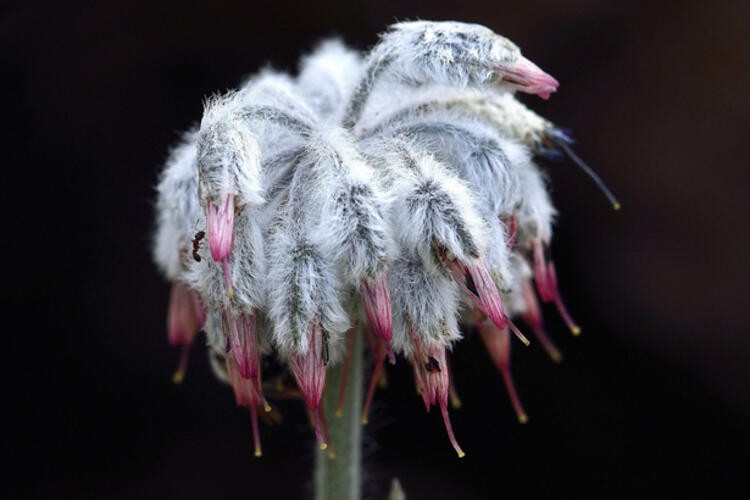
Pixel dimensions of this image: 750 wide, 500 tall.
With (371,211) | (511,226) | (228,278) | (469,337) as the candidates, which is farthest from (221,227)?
(469,337)

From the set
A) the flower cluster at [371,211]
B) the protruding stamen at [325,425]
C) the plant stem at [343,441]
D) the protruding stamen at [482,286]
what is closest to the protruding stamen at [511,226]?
the flower cluster at [371,211]

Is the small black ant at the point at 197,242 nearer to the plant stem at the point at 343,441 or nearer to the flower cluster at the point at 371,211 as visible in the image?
the flower cluster at the point at 371,211

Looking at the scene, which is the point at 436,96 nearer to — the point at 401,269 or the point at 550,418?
the point at 401,269

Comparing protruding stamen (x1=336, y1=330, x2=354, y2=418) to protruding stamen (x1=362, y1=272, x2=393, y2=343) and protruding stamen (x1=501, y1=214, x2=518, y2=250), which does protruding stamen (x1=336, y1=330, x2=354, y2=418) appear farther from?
protruding stamen (x1=501, y1=214, x2=518, y2=250)

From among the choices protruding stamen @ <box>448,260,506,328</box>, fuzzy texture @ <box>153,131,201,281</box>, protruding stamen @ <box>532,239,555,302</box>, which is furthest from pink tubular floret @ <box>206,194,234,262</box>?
protruding stamen @ <box>532,239,555,302</box>

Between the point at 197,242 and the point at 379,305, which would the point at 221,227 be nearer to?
the point at 197,242

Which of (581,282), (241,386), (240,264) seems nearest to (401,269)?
(240,264)

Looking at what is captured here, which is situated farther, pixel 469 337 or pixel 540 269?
pixel 469 337
